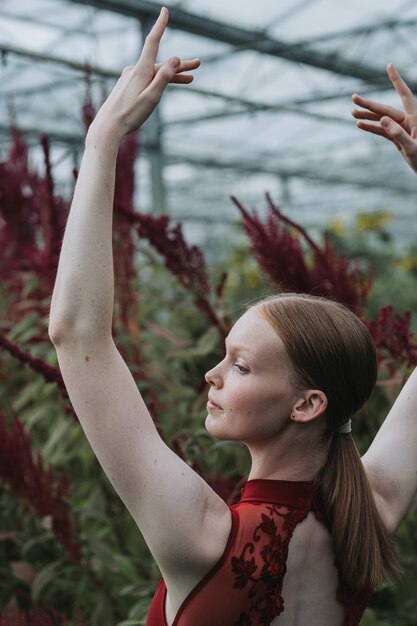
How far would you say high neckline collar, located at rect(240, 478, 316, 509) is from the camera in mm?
1081

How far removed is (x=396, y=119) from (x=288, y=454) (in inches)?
19.2

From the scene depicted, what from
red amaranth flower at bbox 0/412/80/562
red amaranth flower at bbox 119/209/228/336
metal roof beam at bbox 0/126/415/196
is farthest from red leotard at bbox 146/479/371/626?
metal roof beam at bbox 0/126/415/196

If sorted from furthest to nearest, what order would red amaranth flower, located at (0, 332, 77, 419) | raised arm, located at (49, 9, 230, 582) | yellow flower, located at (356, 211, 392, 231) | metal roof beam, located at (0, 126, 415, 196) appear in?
metal roof beam, located at (0, 126, 415, 196) < yellow flower, located at (356, 211, 392, 231) < red amaranth flower, located at (0, 332, 77, 419) < raised arm, located at (49, 9, 230, 582)

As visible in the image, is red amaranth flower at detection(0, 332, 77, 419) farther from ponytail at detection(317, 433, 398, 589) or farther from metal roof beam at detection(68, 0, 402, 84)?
metal roof beam at detection(68, 0, 402, 84)

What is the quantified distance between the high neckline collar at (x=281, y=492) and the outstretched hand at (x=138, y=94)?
1.48ft

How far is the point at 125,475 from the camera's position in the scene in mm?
964

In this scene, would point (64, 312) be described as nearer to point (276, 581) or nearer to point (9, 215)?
point (276, 581)

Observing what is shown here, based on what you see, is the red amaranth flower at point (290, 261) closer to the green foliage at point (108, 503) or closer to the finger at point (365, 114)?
the green foliage at point (108, 503)

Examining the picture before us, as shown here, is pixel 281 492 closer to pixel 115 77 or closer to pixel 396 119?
pixel 396 119

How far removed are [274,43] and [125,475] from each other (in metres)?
7.52

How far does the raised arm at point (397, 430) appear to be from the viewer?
1.19 m

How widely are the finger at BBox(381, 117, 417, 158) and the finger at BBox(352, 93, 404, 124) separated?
27 millimetres

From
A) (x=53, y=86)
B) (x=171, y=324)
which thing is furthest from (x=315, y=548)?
(x=53, y=86)

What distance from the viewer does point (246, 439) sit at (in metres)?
1.08
